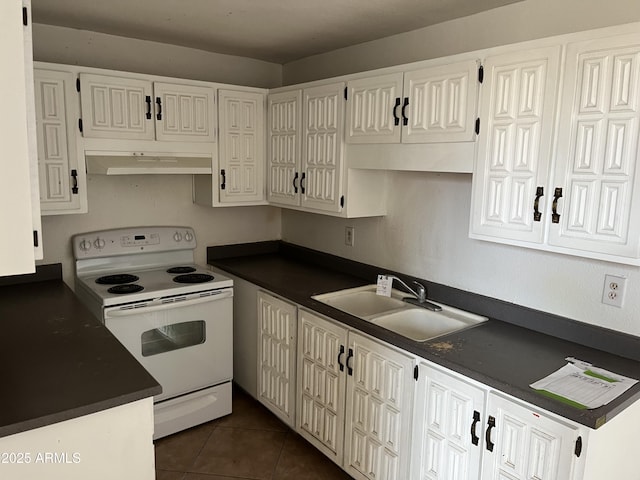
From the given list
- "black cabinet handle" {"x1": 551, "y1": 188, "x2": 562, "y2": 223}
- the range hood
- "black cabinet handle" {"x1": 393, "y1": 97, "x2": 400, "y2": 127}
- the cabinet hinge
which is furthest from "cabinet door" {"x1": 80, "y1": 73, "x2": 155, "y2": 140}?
the cabinet hinge

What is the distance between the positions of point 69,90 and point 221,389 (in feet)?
6.44

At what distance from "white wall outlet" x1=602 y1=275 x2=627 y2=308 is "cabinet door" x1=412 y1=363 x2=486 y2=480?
2.22ft

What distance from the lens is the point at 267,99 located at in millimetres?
3352

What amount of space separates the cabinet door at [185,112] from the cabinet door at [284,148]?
0.40m

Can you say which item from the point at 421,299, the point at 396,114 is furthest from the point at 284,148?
the point at 421,299

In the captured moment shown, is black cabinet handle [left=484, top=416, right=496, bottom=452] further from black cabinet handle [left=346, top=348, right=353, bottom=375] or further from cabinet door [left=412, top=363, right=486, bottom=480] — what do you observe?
black cabinet handle [left=346, top=348, right=353, bottom=375]

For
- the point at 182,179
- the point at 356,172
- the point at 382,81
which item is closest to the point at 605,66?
the point at 382,81

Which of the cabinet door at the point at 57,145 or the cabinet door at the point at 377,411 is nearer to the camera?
the cabinet door at the point at 377,411

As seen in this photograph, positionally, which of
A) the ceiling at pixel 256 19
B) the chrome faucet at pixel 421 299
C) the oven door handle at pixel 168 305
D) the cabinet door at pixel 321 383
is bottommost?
the cabinet door at pixel 321 383

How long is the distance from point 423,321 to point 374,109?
1.14 meters

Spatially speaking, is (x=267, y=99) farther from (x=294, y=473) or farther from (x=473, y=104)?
(x=294, y=473)

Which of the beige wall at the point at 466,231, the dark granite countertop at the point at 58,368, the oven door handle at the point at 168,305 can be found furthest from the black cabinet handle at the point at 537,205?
the oven door handle at the point at 168,305

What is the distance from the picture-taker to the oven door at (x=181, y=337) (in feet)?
9.04

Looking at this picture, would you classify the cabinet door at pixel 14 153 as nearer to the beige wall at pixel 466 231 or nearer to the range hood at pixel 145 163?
the range hood at pixel 145 163
